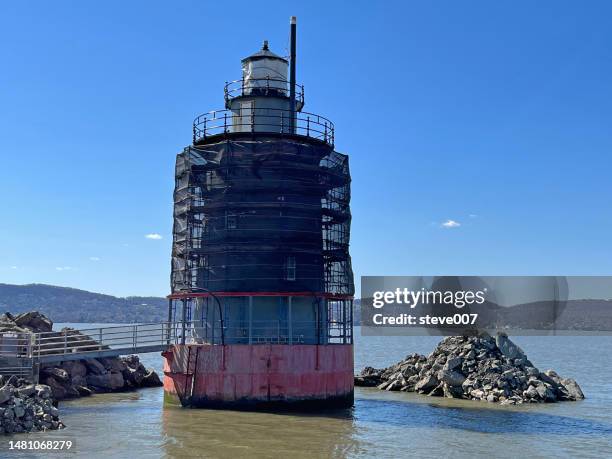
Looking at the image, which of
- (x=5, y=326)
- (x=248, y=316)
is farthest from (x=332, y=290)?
(x=5, y=326)

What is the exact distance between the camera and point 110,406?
118 feet

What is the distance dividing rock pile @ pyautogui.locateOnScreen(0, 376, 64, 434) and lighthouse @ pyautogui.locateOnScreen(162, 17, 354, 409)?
25.0ft

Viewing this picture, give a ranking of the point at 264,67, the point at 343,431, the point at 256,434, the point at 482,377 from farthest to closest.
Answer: the point at 482,377, the point at 264,67, the point at 343,431, the point at 256,434

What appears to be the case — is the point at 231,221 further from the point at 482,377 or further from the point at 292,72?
the point at 482,377

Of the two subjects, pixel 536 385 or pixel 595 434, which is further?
pixel 536 385

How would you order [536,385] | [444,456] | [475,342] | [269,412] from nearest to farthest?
[444,456]
[269,412]
[536,385]
[475,342]

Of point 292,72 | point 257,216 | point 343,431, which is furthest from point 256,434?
point 292,72

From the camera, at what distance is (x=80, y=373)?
140 ft

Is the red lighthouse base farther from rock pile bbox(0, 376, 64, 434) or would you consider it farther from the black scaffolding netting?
rock pile bbox(0, 376, 64, 434)

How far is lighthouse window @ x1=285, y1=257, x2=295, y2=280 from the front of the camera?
34.5 meters

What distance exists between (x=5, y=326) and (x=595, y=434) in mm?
32161

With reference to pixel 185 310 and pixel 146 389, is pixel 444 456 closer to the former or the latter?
pixel 185 310

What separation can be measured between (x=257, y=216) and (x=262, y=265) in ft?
7.69

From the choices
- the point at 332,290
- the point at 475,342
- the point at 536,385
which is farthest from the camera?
the point at 475,342
